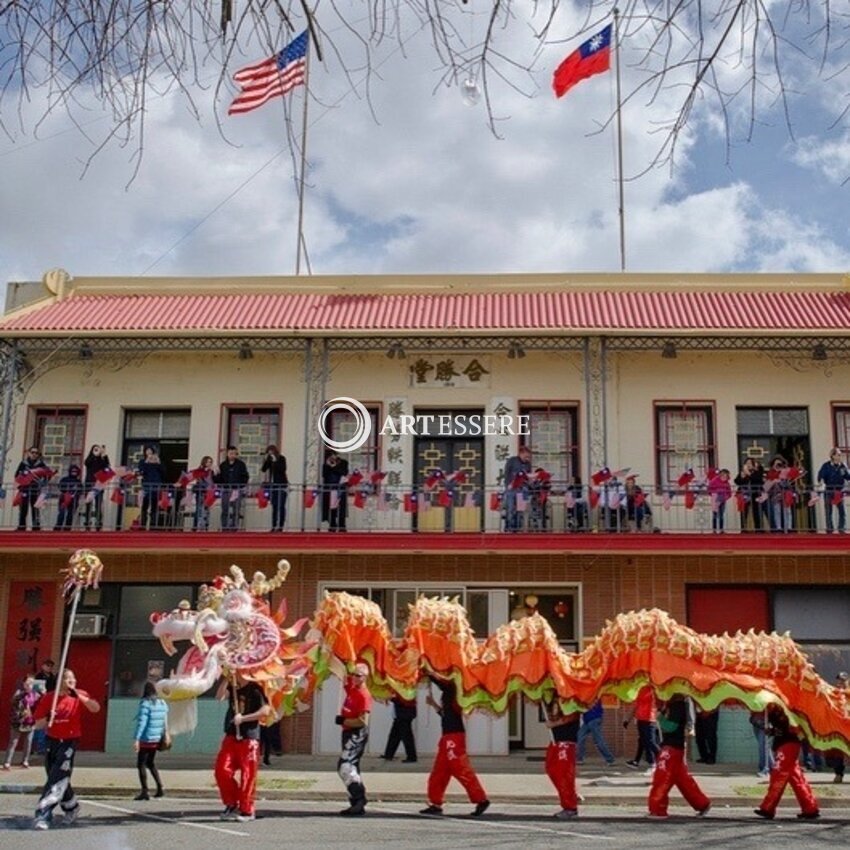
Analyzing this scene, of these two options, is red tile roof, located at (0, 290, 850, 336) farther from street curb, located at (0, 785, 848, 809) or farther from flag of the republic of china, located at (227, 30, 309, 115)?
street curb, located at (0, 785, 848, 809)

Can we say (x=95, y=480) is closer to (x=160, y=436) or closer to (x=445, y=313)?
(x=160, y=436)

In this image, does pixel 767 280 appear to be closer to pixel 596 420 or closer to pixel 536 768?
pixel 596 420

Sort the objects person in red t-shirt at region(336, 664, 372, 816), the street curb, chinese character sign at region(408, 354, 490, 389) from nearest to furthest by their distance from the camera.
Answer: person in red t-shirt at region(336, 664, 372, 816), the street curb, chinese character sign at region(408, 354, 490, 389)

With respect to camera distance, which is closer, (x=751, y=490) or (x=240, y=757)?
(x=240, y=757)

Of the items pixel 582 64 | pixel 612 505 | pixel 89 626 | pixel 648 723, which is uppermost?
pixel 582 64

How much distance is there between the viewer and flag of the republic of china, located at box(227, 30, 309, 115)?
462 cm

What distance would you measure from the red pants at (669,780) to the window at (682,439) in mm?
8443

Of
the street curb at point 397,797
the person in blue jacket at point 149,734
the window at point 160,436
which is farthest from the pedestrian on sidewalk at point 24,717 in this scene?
the window at point 160,436

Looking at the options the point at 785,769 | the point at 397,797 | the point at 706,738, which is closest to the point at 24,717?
the point at 397,797

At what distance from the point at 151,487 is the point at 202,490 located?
3.18 feet

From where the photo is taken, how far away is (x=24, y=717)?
58.9 feet

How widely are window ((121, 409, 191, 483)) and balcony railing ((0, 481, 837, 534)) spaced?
3.28 ft

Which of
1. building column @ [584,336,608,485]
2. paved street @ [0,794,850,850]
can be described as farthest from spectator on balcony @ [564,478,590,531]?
paved street @ [0,794,850,850]

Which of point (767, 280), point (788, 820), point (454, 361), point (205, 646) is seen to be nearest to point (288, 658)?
point (205, 646)
